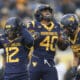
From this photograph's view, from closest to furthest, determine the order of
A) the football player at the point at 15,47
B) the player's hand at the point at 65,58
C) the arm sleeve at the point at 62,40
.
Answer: the football player at the point at 15,47
the arm sleeve at the point at 62,40
the player's hand at the point at 65,58

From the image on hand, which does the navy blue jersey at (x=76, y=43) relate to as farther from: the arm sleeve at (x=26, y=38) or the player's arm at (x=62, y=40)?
the arm sleeve at (x=26, y=38)

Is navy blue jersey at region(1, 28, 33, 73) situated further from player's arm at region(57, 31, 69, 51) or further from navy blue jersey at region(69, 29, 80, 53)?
navy blue jersey at region(69, 29, 80, 53)

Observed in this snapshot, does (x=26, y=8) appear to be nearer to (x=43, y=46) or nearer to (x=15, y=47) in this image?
(x=43, y=46)

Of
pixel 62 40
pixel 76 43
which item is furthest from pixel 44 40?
pixel 76 43

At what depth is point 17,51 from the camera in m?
8.91

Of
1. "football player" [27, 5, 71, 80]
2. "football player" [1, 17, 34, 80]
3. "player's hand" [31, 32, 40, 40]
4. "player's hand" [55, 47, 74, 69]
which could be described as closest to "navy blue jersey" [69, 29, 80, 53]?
"football player" [27, 5, 71, 80]

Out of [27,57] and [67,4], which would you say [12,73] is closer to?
[27,57]

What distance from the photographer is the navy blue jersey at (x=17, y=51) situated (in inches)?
351

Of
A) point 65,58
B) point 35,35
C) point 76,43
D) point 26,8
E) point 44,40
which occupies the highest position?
point 35,35

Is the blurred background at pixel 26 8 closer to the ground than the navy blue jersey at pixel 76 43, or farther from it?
closer to the ground

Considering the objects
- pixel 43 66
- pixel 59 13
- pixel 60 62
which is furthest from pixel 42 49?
pixel 59 13

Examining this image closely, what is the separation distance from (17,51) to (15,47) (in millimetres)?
79

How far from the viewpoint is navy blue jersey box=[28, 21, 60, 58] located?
9.48m

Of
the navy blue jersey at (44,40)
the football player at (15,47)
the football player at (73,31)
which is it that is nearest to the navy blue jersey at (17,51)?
the football player at (15,47)
